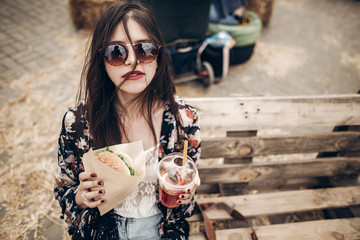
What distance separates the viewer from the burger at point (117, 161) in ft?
3.81

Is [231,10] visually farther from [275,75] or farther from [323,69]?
[323,69]

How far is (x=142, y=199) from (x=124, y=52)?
0.97m

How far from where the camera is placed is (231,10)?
435cm

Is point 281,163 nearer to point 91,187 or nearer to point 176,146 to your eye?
point 176,146

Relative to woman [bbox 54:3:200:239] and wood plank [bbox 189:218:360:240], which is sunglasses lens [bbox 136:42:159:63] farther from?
wood plank [bbox 189:218:360:240]

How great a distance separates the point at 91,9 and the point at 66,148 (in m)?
4.72

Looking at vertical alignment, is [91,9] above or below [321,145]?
above

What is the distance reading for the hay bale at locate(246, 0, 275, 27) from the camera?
6.06 meters

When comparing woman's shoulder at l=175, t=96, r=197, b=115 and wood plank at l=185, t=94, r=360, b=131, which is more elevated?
woman's shoulder at l=175, t=96, r=197, b=115

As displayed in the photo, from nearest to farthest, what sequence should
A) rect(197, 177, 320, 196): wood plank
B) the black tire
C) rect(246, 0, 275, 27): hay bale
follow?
rect(197, 177, 320, 196): wood plank → the black tire → rect(246, 0, 275, 27): hay bale

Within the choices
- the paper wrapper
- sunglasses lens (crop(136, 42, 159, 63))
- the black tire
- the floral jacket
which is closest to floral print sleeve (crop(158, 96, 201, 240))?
the floral jacket

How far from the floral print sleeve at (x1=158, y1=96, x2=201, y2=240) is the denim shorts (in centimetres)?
8

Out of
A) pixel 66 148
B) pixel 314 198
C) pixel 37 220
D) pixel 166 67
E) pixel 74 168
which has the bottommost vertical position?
pixel 37 220

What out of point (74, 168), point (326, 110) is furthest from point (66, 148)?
point (326, 110)
